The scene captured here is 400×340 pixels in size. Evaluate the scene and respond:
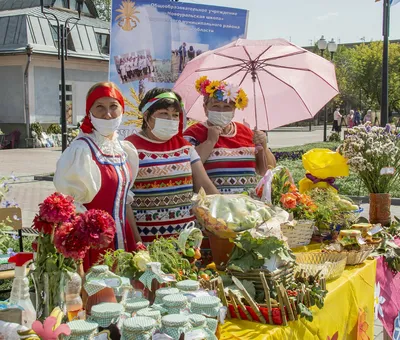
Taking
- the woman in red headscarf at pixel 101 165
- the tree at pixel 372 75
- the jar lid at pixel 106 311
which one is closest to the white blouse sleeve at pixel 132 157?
the woman in red headscarf at pixel 101 165

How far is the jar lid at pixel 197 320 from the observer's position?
1.78 metres

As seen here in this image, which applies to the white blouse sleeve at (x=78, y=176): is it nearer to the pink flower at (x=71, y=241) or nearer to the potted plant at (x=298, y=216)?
the pink flower at (x=71, y=241)

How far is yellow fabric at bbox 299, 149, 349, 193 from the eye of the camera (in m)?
4.05

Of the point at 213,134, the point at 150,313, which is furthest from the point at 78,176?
the point at 213,134

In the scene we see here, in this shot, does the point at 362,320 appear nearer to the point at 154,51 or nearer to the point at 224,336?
the point at 224,336

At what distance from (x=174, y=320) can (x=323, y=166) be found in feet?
8.48

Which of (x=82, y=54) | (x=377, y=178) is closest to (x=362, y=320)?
(x=377, y=178)

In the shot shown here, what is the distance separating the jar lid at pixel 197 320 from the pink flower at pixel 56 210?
510 millimetres

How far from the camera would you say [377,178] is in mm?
4215

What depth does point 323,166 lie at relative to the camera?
406 centimetres

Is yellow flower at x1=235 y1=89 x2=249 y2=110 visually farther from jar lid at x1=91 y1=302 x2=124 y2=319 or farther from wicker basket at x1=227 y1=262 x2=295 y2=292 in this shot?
jar lid at x1=91 y1=302 x2=124 y2=319

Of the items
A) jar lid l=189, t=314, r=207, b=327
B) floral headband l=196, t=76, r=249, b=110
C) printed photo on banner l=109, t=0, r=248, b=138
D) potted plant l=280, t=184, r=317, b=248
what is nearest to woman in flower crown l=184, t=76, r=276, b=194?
floral headband l=196, t=76, r=249, b=110

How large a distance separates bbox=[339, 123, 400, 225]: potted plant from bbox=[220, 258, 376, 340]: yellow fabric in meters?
0.96

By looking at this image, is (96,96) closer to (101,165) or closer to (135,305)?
(101,165)
